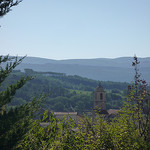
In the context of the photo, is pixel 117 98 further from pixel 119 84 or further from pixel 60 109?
pixel 119 84

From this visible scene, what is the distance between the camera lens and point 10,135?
28.7 ft

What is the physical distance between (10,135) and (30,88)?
119684 mm

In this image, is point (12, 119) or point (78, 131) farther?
point (12, 119)

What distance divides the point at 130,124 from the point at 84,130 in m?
1.33

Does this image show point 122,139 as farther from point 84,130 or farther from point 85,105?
point 85,105

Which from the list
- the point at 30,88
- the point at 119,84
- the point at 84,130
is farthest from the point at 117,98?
the point at 84,130

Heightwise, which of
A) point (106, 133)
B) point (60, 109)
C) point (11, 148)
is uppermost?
point (106, 133)

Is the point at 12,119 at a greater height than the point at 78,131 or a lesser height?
greater

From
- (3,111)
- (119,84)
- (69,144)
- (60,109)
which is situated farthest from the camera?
(119,84)

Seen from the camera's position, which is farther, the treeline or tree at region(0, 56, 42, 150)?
tree at region(0, 56, 42, 150)

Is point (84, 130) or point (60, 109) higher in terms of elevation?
point (84, 130)

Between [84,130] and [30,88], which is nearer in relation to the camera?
[84,130]

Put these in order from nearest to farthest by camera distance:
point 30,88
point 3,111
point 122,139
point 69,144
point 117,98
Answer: point 122,139 < point 69,144 < point 3,111 < point 117,98 < point 30,88

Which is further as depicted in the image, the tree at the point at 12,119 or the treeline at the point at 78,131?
the tree at the point at 12,119
